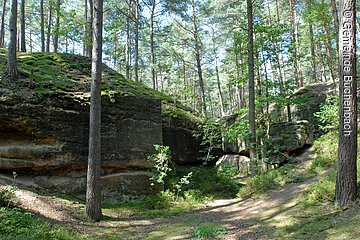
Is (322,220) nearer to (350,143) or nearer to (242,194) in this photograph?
(350,143)

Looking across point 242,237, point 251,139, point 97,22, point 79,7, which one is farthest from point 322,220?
point 79,7

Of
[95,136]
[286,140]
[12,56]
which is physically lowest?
[286,140]

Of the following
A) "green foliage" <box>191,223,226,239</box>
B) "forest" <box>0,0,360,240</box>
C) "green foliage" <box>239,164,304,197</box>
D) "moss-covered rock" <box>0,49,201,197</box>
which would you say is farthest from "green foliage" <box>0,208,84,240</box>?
"green foliage" <box>239,164,304,197</box>

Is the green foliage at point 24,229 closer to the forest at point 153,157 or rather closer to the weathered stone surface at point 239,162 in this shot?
the forest at point 153,157

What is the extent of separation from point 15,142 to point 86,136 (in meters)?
2.34

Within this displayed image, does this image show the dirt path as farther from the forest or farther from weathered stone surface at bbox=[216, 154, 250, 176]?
weathered stone surface at bbox=[216, 154, 250, 176]

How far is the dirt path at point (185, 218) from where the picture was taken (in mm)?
6742

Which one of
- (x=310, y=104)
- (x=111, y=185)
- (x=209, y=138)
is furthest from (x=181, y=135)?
(x=310, y=104)

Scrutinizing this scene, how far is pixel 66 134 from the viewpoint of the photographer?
10336 millimetres

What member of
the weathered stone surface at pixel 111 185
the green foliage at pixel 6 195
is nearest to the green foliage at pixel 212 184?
the weathered stone surface at pixel 111 185

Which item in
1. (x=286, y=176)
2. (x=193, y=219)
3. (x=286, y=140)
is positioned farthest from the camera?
(x=286, y=140)

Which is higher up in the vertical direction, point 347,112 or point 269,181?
point 347,112

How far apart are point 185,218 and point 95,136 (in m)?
3.75

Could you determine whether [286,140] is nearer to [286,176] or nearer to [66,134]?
[286,176]
